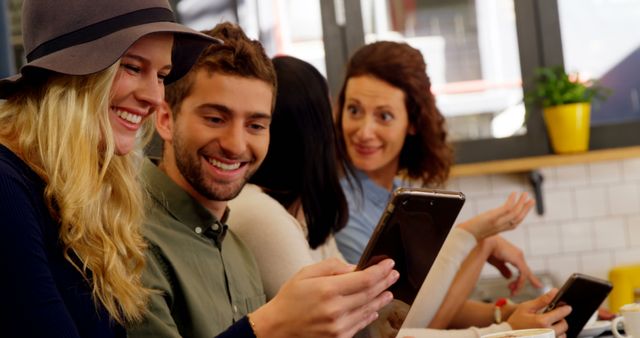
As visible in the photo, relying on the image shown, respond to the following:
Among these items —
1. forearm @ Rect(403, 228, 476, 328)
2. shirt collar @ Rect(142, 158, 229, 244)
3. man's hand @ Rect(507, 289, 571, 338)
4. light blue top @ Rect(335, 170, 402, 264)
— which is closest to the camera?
shirt collar @ Rect(142, 158, 229, 244)

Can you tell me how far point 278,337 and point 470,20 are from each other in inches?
131

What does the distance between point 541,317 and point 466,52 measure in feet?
8.58

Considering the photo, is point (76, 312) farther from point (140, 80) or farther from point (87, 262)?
point (140, 80)

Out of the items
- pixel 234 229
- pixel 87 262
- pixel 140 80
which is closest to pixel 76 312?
pixel 87 262

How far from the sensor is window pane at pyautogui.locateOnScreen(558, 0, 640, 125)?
4.57 metres

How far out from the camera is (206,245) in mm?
1889

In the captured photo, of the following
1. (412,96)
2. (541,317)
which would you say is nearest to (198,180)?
(541,317)

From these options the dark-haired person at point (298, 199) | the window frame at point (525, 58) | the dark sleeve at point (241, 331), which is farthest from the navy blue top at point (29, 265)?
the window frame at point (525, 58)

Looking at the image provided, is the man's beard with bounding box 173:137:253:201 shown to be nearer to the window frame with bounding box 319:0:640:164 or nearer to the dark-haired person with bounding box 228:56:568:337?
the dark-haired person with bounding box 228:56:568:337

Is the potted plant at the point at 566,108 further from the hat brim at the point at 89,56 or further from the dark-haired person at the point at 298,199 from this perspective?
the hat brim at the point at 89,56

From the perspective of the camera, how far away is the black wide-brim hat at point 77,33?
1.38 m

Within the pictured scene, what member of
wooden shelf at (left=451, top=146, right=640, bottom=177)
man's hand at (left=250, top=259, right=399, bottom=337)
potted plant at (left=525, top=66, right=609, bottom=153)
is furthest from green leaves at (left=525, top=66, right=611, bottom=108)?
man's hand at (left=250, top=259, right=399, bottom=337)

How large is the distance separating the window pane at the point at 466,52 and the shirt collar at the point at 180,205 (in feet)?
9.25

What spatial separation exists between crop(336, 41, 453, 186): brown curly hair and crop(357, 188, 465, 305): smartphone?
1.34 meters
